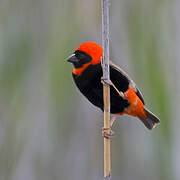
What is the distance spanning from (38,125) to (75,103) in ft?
0.83

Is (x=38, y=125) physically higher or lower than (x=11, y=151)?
higher

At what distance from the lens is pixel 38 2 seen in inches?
101

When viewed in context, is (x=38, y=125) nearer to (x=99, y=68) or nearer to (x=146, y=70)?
(x=99, y=68)

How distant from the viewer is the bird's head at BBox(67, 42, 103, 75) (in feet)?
8.66

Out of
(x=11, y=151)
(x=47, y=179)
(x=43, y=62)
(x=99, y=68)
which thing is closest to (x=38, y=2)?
(x=43, y=62)

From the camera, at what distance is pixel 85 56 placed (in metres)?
2.68

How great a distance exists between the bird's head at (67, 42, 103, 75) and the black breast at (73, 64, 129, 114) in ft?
0.12

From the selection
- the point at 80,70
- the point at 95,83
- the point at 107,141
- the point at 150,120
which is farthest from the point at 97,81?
the point at 107,141

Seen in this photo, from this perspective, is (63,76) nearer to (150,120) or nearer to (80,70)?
(80,70)

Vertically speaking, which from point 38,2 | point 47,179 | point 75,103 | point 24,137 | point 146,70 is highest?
point 38,2

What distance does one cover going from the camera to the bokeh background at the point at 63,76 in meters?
2.48

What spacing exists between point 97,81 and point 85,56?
18cm

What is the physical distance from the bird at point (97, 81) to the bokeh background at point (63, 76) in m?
0.11

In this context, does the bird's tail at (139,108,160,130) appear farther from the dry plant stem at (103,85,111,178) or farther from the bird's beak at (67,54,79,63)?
the dry plant stem at (103,85,111,178)
